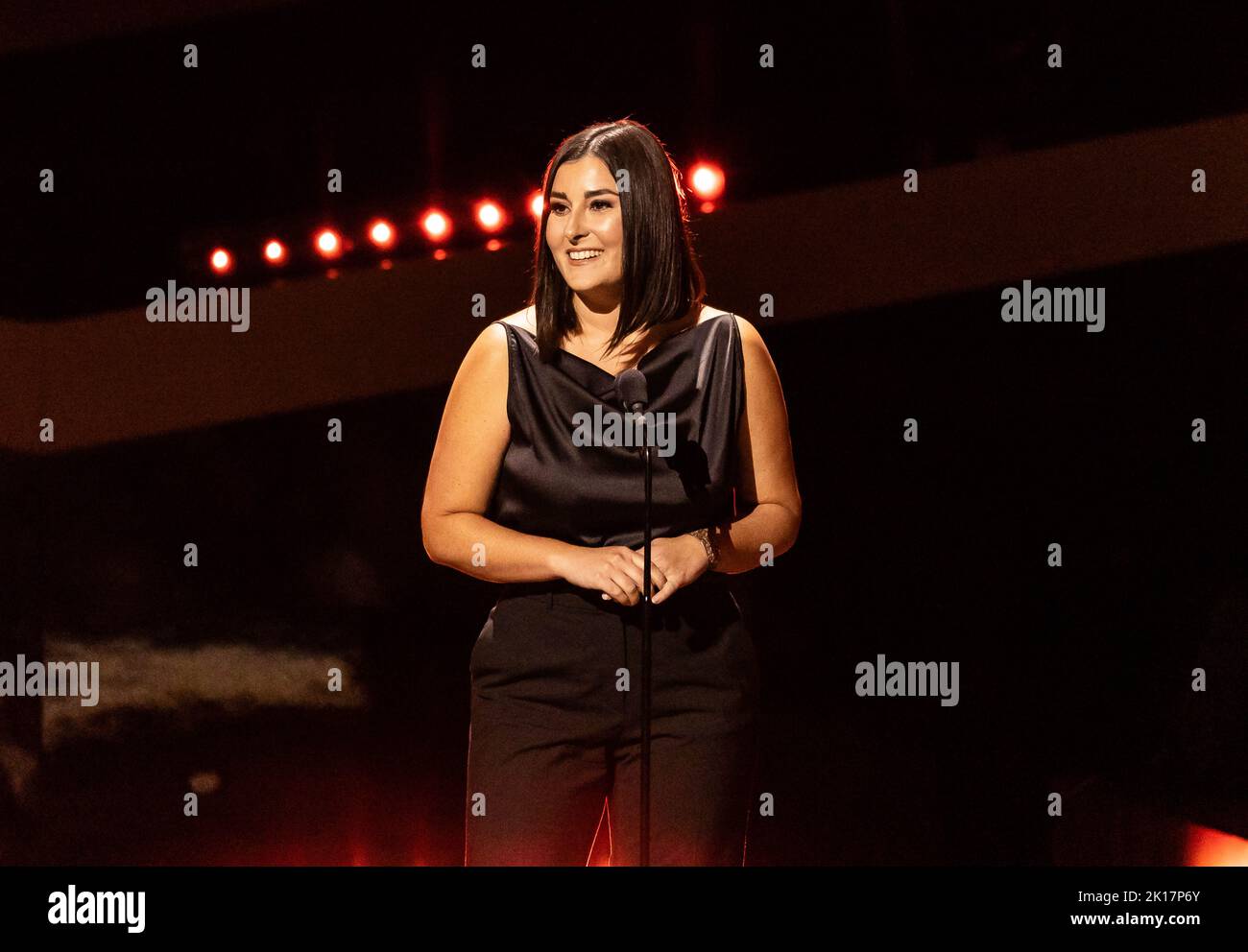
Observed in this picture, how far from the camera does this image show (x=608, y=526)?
239cm

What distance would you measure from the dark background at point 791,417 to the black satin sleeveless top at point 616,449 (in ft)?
3.39

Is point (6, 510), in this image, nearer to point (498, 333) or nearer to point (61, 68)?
point (61, 68)

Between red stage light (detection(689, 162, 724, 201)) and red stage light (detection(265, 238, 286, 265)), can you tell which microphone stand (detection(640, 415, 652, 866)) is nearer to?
red stage light (detection(689, 162, 724, 201))

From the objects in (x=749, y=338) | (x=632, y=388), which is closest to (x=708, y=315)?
(x=749, y=338)

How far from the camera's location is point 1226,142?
345 cm

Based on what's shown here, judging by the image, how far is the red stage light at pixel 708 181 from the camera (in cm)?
344

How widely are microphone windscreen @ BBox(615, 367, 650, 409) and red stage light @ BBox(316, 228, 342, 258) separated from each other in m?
1.66

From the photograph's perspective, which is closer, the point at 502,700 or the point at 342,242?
the point at 502,700

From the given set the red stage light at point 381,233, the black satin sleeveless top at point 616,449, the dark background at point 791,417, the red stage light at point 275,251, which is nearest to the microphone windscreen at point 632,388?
the black satin sleeveless top at point 616,449

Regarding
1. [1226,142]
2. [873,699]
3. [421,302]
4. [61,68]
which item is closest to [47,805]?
[421,302]

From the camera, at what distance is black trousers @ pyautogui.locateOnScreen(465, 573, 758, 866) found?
229 centimetres

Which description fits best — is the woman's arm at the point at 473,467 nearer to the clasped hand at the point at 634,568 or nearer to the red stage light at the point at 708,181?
the clasped hand at the point at 634,568

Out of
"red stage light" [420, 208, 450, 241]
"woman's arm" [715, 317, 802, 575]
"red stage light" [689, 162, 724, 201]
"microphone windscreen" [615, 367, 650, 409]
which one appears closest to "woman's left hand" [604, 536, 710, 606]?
"woman's arm" [715, 317, 802, 575]

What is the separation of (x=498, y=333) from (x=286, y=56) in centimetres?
153
